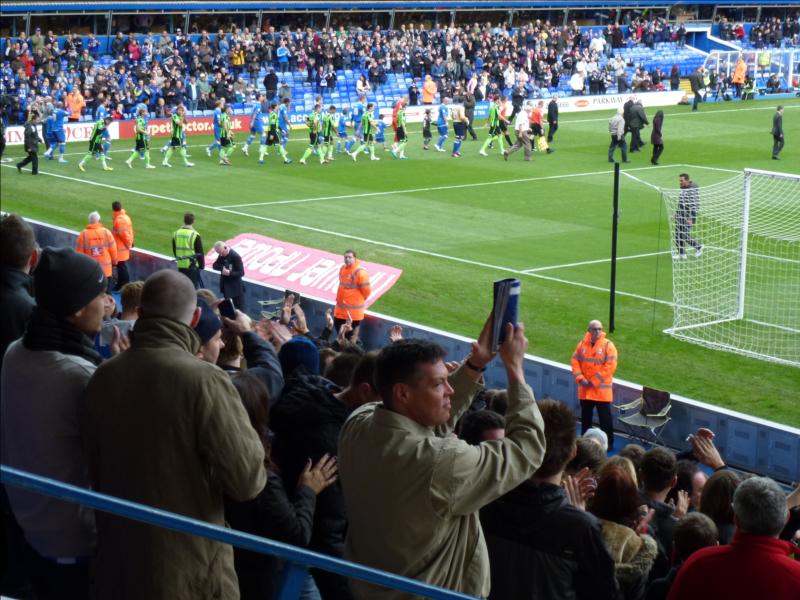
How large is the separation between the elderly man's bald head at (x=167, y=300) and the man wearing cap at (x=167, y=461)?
138 millimetres

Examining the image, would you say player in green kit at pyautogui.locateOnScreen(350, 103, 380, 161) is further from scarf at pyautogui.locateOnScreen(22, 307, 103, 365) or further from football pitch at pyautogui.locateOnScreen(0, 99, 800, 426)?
scarf at pyautogui.locateOnScreen(22, 307, 103, 365)

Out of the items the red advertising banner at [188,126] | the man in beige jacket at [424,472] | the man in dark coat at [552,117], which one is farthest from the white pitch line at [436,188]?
the man in beige jacket at [424,472]

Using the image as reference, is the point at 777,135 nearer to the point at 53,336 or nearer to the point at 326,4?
the point at 326,4

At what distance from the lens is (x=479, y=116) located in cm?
A: 4722

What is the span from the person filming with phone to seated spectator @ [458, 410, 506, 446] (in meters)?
11.0

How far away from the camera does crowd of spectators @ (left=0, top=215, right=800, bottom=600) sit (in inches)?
159

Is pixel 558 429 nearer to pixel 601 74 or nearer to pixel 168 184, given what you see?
pixel 168 184

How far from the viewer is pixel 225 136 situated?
1314 inches

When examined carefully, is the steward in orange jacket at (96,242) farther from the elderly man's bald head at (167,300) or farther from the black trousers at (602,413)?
the elderly man's bald head at (167,300)

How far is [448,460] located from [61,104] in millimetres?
33925

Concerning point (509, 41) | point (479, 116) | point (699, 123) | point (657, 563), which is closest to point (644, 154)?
point (699, 123)

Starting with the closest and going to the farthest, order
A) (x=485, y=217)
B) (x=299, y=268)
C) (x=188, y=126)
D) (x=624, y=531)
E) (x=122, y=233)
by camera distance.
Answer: (x=624, y=531) → (x=299, y=268) → (x=122, y=233) → (x=485, y=217) → (x=188, y=126)

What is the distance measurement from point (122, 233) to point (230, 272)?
297cm

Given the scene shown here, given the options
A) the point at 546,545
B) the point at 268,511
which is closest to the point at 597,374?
the point at 546,545
